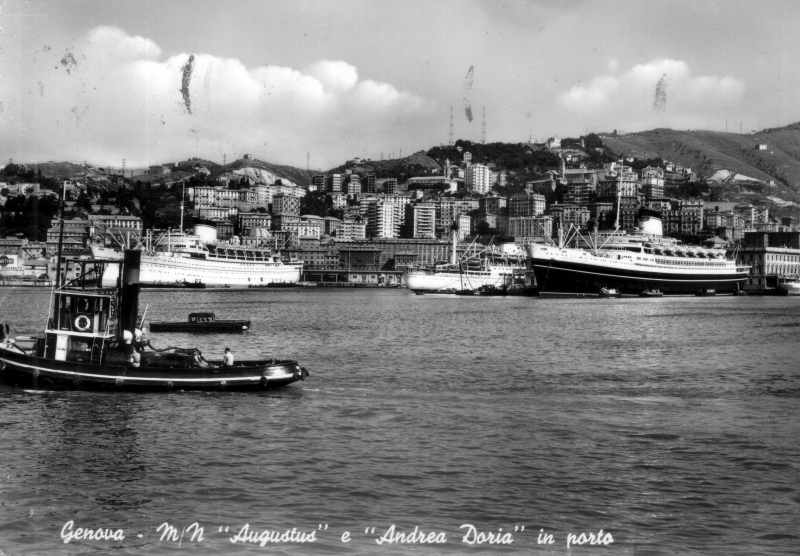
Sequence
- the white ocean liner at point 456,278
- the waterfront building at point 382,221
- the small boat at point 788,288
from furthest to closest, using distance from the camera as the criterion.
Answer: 1. the waterfront building at point 382,221
2. the small boat at point 788,288
3. the white ocean liner at point 456,278

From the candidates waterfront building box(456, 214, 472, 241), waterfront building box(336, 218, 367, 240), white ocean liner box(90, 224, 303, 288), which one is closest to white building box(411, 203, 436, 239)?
waterfront building box(456, 214, 472, 241)

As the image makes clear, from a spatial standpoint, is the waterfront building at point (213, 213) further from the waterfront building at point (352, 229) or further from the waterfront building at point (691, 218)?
the waterfront building at point (691, 218)

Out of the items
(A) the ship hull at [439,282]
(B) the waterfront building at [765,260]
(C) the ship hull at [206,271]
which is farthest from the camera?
(B) the waterfront building at [765,260]

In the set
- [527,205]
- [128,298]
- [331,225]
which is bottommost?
[128,298]

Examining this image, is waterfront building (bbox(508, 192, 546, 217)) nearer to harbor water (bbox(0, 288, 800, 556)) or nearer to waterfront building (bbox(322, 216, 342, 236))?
waterfront building (bbox(322, 216, 342, 236))

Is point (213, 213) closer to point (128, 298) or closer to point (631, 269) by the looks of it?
point (631, 269)

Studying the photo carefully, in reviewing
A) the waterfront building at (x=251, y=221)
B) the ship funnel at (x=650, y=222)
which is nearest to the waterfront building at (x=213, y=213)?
the waterfront building at (x=251, y=221)

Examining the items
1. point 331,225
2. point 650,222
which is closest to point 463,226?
point 331,225

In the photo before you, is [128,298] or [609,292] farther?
[609,292]
